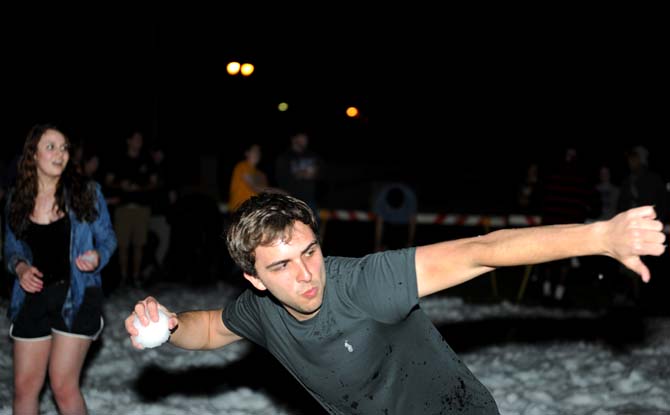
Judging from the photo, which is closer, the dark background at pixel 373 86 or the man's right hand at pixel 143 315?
the man's right hand at pixel 143 315

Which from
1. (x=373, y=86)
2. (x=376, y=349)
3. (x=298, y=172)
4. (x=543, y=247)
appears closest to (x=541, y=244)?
(x=543, y=247)

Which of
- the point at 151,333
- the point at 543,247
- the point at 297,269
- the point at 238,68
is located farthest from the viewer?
the point at 238,68

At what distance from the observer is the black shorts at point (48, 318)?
15.4ft

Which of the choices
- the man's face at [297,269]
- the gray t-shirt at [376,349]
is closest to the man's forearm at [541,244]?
the gray t-shirt at [376,349]

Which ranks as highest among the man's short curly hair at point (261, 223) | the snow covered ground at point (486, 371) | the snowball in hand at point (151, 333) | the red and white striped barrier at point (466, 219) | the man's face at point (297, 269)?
the man's short curly hair at point (261, 223)

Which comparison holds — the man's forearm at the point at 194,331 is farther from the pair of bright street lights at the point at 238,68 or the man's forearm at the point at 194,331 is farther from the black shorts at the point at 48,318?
the pair of bright street lights at the point at 238,68

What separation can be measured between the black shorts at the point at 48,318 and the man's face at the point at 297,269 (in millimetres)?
1968

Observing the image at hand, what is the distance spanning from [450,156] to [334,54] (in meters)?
6.13

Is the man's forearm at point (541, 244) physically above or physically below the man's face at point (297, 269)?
above

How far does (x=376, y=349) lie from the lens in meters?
3.21

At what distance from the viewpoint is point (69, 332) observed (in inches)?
184

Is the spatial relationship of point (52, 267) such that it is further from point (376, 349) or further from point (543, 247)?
point (543, 247)

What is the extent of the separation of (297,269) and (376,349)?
47cm

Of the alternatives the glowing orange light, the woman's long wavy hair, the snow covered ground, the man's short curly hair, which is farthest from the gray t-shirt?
the glowing orange light
